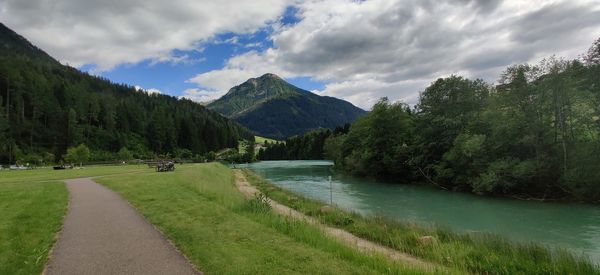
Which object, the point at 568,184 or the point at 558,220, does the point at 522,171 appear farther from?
the point at 558,220

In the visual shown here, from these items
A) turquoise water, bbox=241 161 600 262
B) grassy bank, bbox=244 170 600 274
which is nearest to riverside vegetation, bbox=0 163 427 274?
grassy bank, bbox=244 170 600 274

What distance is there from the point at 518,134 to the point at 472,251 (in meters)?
33.0

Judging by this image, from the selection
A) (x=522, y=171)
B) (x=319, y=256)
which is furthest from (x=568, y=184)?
(x=319, y=256)

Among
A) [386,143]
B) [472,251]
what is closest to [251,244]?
[472,251]

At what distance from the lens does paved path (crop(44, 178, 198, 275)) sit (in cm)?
888

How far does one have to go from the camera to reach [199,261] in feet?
30.8

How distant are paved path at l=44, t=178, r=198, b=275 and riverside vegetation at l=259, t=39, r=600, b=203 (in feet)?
118

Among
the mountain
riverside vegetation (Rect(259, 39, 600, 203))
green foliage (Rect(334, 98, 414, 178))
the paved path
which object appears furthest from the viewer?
the mountain

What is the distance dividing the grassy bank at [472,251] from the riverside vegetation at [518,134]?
25.1 meters

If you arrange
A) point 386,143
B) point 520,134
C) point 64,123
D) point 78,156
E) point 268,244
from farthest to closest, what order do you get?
point 64,123 < point 78,156 < point 386,143 < point 520,134 < point 268,244

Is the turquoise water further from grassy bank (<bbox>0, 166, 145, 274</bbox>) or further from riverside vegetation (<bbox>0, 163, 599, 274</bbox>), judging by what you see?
grassy bank (<bbox>0, 166, 145, 274</bbox>)

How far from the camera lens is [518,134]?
135 ft

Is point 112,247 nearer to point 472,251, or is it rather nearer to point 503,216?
point 472,251

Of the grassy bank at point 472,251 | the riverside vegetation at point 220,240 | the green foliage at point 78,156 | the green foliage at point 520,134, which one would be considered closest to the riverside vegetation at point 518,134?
the green foliage at point 520,134
